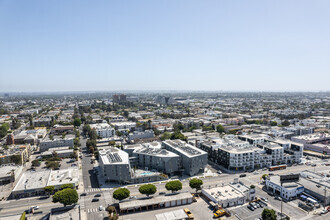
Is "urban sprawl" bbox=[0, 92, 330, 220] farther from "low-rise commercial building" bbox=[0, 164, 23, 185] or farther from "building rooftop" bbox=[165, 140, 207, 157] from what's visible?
"low-rise commercial building" bbox=[0, 164, 23, 185]

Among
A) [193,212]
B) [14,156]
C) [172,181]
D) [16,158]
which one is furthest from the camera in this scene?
[16,158]

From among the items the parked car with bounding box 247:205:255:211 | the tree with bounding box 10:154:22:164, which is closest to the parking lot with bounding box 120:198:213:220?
the parked car with bounding box 247:205:255:211

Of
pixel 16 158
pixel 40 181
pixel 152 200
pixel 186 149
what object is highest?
pixel 186 149

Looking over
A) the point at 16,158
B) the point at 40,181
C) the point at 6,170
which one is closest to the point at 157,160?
the point at 40,181

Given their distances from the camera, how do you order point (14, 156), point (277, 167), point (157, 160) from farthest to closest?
point (14, 156)
point (277, 167)
point (157, 160)

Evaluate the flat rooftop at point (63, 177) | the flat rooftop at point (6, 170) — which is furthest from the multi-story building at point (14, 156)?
the flat rooftop at point (63, 177)

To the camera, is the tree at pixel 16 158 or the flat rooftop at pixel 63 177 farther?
the tree at pixel 16 158

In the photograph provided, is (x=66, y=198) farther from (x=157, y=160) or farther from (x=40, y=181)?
(x=157, y=160)

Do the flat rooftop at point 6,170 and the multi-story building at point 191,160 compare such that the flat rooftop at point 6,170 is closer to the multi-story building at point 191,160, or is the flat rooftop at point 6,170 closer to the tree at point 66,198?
the tree at point 66,198

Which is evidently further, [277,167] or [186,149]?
[186,149]

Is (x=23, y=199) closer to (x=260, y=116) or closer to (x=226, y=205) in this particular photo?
(x=226, y=205)
